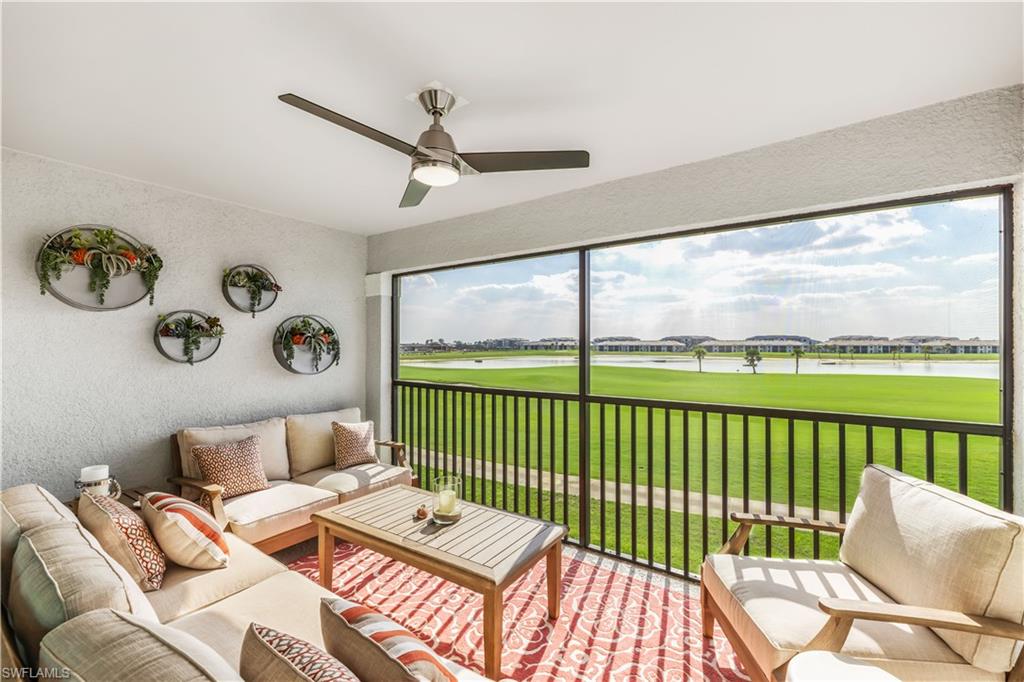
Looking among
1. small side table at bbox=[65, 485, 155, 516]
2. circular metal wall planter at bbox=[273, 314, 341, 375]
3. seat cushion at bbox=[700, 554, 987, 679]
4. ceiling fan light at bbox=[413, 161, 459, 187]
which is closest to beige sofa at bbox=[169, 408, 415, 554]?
small side table at bbox=[65, 485, 155, 516]

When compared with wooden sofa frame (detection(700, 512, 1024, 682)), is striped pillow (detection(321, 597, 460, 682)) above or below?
above

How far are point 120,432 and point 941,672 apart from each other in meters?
4.38

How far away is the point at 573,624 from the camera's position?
233 centimetres

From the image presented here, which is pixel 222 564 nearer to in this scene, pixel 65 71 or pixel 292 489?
pixel 292 489

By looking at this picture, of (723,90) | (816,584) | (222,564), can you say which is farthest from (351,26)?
(816,584)

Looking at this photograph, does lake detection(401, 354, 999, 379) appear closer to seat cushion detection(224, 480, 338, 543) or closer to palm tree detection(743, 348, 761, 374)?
palm tree detection(743, 348, 761, 374)

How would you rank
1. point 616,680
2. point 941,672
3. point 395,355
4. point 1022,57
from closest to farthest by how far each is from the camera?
1. point 941,672
2. point 1022,57
3. point 616,680
4. point 395,355

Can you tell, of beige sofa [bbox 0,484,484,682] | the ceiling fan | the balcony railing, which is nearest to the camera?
beige sofa [bbox 0,484,484,682]

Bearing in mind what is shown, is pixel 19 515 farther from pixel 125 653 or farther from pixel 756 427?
pixel 756 427

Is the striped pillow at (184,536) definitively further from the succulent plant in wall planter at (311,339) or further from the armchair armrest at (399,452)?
the succulent plant in wall planter at (311,339)

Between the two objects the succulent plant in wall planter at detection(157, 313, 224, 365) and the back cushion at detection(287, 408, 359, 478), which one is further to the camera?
the back cushion at detection(287, 408, 359, 478)

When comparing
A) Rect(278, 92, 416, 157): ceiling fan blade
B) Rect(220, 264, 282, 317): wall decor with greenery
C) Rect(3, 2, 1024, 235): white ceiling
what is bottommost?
Rect(220, 264, 282, 317): wall decor with greenery

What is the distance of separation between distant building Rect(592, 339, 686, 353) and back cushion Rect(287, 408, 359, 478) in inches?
92.6

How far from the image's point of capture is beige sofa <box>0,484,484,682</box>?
1042 mm
